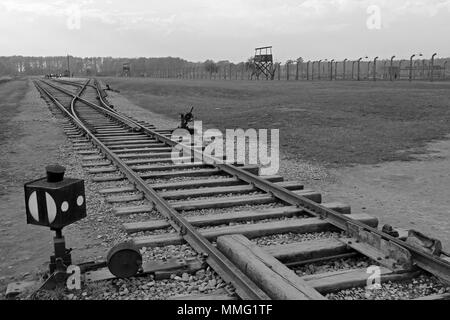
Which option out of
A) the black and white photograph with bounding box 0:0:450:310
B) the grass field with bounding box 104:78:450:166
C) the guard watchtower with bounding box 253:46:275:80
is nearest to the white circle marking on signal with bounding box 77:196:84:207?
the black and white photograph with bounding box 0:0:450:310

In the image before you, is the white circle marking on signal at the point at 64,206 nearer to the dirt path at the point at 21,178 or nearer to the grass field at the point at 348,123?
the dirt path at the point at 21,178

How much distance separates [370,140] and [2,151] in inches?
357

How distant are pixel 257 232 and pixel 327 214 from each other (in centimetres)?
91

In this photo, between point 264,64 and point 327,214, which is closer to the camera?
point 327,214

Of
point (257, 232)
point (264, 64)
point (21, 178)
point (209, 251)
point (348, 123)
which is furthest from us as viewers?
point (264, 64)

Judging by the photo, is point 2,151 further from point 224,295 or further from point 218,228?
point 224,295

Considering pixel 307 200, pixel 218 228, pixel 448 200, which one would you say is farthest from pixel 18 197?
pixel 448 200

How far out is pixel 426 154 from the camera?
35.9 ft

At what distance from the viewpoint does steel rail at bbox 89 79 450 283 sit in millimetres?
4000

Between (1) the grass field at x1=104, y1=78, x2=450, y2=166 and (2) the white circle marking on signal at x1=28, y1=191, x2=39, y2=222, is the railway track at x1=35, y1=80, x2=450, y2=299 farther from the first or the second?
(1) the grass field at x1=104, y1=78, x2=450, y2=166

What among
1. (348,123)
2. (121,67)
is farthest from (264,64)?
(121,67)

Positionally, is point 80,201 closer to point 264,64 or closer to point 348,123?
point 348,123

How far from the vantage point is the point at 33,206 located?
3807 mm
